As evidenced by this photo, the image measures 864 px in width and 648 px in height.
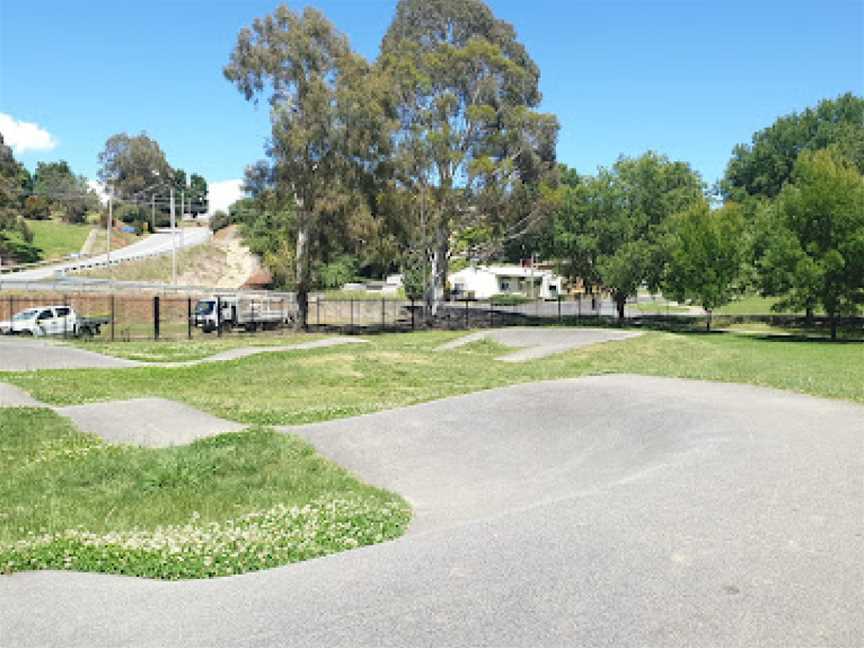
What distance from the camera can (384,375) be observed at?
72.6 ft

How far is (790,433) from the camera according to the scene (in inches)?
379

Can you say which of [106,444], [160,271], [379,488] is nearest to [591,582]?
[379,488]

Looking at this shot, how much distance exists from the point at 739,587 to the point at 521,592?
1.44 metres

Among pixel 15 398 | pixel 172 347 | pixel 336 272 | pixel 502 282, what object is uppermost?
pixel 336 272

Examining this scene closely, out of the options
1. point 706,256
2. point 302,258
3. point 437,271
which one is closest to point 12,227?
point 302,258

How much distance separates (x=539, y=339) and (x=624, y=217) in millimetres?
17445

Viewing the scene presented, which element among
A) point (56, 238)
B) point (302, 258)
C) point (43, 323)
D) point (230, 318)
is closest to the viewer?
point (43, 323)

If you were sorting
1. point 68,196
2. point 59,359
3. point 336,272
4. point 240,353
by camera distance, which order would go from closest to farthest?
point 59,359 → point 240,353 → point 336,272 → point 68,196

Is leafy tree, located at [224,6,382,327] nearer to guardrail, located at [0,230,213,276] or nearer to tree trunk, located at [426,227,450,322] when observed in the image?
tree trunk, located at [426,227,450,322]

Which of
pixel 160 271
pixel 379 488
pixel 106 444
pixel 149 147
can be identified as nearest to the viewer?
pixel 379 488

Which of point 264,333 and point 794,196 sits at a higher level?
point 794,196

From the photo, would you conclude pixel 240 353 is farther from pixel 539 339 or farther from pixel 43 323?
pixel 43 323

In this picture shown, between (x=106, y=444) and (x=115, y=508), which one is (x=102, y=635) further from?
(x=106, y=444)

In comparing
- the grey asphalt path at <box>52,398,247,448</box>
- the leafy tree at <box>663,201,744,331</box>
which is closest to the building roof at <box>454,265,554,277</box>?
the leafy tree at <box>663,201,744,331</box>
